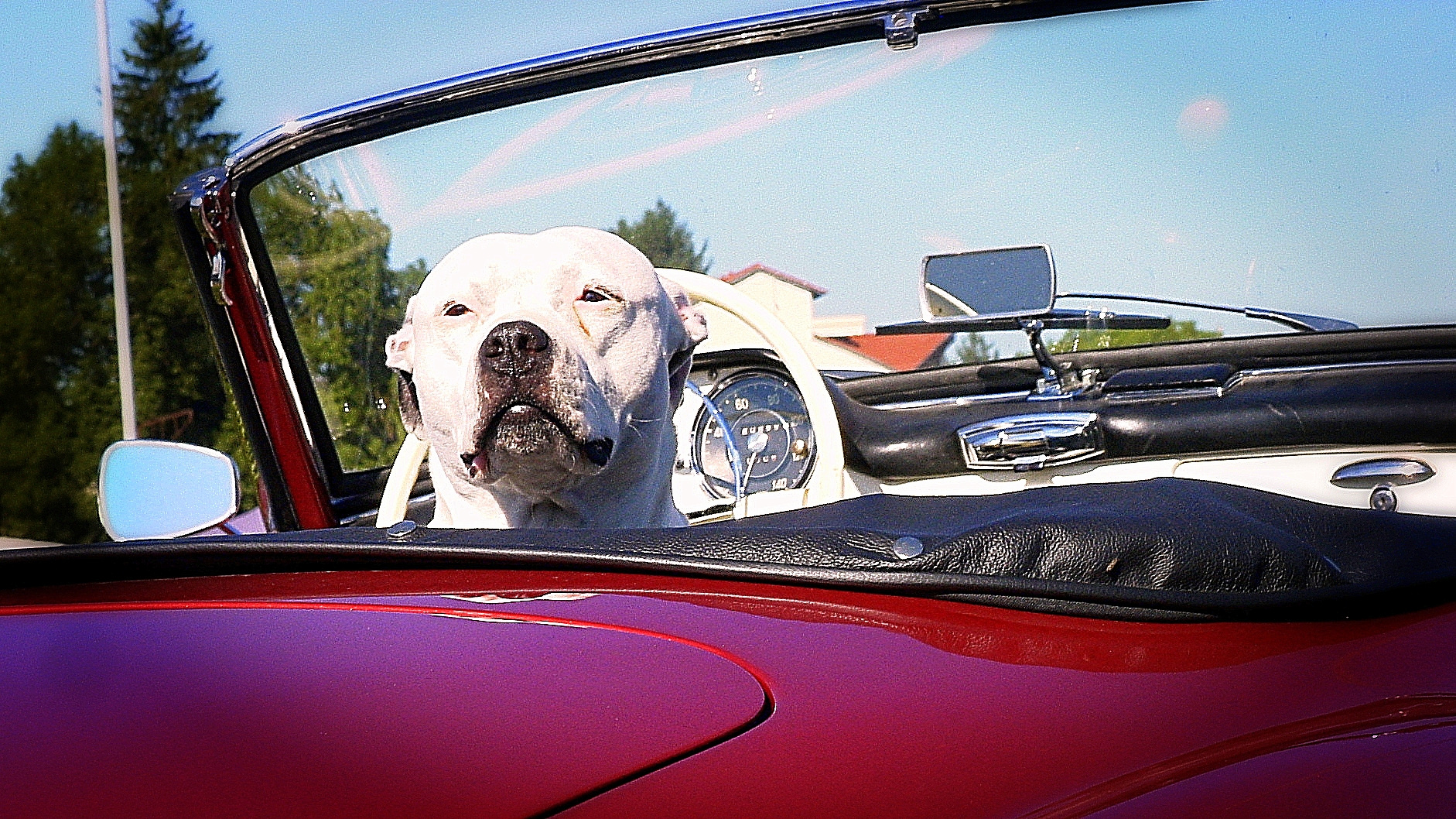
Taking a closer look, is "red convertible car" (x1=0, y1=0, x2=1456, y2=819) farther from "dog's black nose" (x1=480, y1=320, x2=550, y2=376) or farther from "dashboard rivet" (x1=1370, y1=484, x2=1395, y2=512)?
"dog's black nose" (x1=480, y1=320, x2=550, y2=376)

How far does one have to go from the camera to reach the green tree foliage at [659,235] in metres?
2.20

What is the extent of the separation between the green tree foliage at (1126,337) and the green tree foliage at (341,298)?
109 centimetres

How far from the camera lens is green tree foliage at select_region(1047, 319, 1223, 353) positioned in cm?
205

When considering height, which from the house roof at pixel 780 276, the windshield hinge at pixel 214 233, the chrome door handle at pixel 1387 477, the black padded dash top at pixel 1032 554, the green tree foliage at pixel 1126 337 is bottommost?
the chrome door handle at pixel 1387 477

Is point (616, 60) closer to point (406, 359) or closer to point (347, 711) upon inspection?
point (406, 359)

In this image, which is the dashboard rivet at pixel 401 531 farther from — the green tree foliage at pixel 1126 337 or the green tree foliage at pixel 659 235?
the green tree foliage at pixel 1126 337

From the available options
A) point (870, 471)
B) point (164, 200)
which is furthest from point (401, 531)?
point (164, 200)

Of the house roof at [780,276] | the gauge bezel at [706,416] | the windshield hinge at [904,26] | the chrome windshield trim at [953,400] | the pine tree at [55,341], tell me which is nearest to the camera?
the windshield hinge at [904,26]

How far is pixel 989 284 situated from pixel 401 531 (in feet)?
3.64

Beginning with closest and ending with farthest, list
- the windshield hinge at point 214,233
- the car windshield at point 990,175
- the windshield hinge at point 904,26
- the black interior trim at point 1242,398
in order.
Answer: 1. the car windshield at point 990,175
2. the black interior trim at point 1242,398
3. the windshield hinge at point 904,26
4. the windshield hinge at point 214,233

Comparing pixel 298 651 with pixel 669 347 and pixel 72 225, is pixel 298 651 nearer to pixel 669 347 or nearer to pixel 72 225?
pixel 669 347

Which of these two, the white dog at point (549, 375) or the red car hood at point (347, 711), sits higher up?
the white dog at point (549, 375)

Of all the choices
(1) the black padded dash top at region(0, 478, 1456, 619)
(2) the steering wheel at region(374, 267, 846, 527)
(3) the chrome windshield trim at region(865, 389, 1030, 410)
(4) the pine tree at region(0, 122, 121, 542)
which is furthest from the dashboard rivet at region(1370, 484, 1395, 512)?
(4) the pine tree at region(0, 122, 121, 542)

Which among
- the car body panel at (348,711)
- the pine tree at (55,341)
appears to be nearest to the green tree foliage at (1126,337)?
the car body panel at (348,711)
